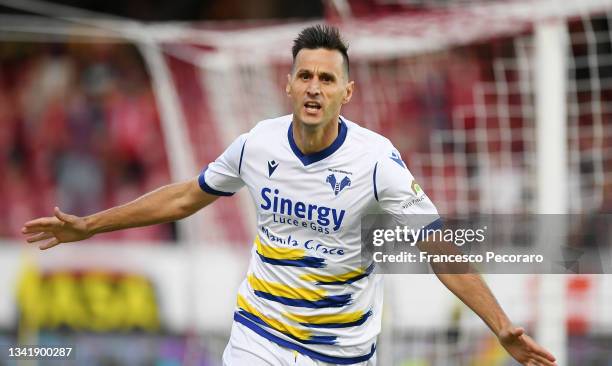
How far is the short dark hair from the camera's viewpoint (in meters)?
5.44

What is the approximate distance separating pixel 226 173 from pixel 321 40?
0.84 meters

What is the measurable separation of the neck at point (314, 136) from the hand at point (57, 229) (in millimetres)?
1199

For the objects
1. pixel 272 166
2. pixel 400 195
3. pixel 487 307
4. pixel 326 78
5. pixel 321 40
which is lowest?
pixel 487 307

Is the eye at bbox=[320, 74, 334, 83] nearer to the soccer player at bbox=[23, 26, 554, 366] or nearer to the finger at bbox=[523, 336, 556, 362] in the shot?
the soccer player at bbox=[23, 26, 554, 366]

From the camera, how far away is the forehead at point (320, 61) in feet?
17.7

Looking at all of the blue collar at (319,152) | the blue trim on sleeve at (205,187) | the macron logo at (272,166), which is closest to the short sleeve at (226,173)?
the blue trim on sleeve at (205,187)

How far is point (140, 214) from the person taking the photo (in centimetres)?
588

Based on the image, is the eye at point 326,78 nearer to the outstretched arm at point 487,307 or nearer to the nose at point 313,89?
the nose at point 313,89

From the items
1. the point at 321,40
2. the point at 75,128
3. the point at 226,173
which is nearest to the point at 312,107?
the point at 321,40

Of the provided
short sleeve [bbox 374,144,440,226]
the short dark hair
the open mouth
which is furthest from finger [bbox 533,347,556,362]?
the short dark hair

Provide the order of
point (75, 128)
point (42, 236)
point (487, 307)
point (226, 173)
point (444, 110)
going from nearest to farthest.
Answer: point (487, 307)
point (226, 173)
point (42, 236)
point (444, 110)
point (75, 128)

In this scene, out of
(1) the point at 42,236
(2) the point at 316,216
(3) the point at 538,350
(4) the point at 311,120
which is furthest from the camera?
(1) the point at 42,236

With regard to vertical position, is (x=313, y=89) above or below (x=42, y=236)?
above

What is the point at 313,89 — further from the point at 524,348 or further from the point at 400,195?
the point at 524,348
